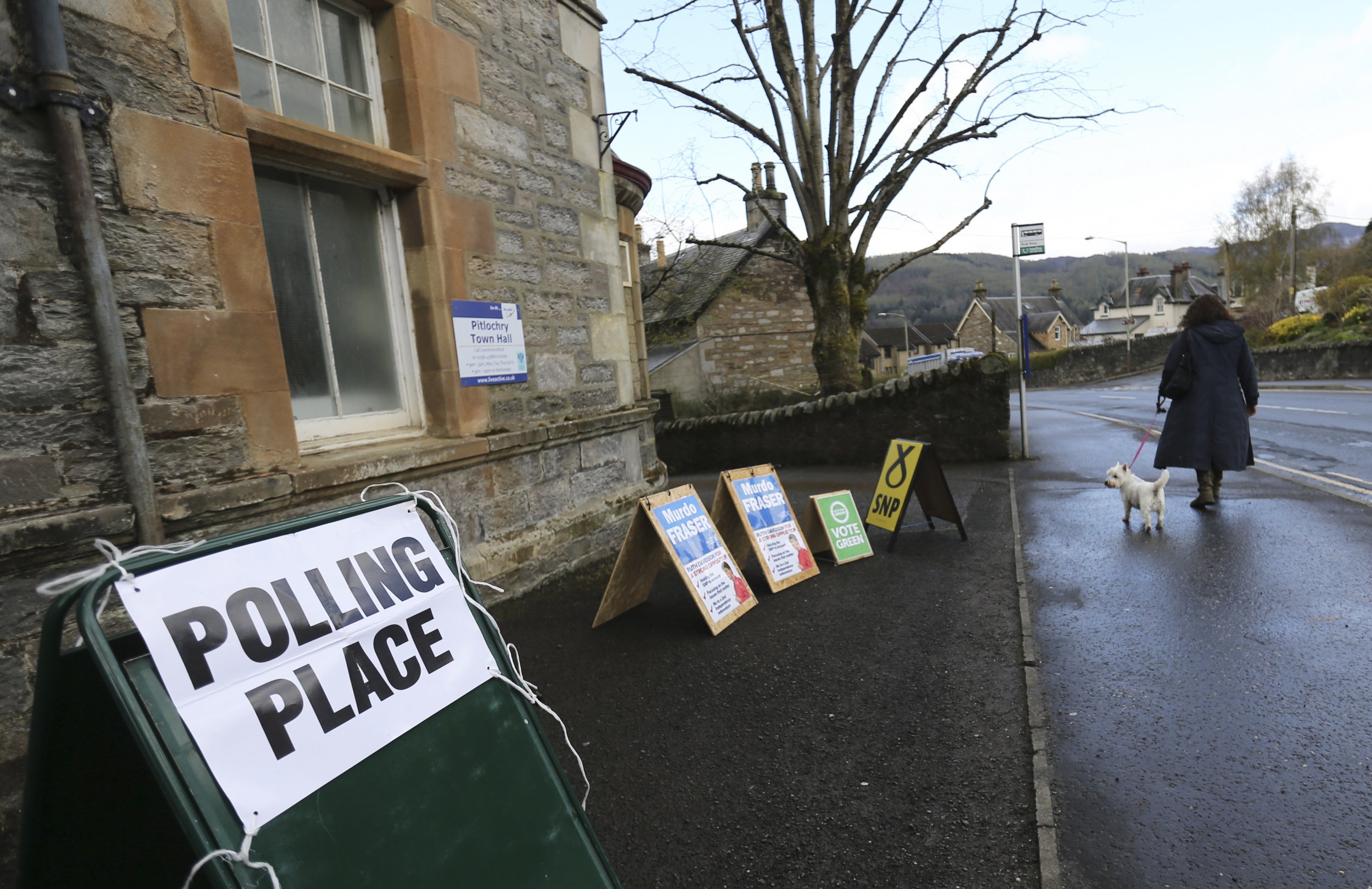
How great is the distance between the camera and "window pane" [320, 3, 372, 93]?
4.22m

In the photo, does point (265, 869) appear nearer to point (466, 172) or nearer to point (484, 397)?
point (484, 397)

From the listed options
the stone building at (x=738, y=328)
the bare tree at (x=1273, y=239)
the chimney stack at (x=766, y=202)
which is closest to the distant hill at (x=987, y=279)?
the bare tree at (x=1273, y=239)

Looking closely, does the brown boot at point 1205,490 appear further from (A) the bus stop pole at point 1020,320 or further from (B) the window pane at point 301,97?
(B) the window pane at point 301,97

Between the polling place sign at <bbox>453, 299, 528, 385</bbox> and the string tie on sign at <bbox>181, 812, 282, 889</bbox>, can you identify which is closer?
the string tie on sign at <bbox>181, 812, 282, 889</bbox>

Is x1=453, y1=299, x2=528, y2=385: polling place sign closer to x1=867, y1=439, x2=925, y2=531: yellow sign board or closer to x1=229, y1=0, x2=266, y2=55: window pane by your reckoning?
x1=229, y1=0, x2=266, y2=55: window pane

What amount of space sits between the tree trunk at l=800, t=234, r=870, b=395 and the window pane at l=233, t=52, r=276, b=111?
11033 mm

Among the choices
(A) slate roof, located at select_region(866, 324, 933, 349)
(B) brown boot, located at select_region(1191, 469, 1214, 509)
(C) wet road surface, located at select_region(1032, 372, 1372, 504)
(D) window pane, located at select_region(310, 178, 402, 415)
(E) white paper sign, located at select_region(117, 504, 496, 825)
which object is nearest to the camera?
(E) white paper sign, located at select_region(117, 504, 496, 825)

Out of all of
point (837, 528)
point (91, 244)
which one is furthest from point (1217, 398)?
point (91, 244)

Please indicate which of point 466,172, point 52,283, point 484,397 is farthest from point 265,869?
point 466,172

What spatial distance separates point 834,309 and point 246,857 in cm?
1349

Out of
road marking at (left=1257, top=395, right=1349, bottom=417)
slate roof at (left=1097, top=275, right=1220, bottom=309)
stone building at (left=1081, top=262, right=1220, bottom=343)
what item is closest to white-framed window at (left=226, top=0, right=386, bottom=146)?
road marking at (left=1257, top=395, right=1349, bottom=417)

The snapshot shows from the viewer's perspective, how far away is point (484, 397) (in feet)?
16.2

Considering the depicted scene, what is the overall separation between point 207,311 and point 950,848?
12.4 ft

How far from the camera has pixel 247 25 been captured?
12.3 ft
